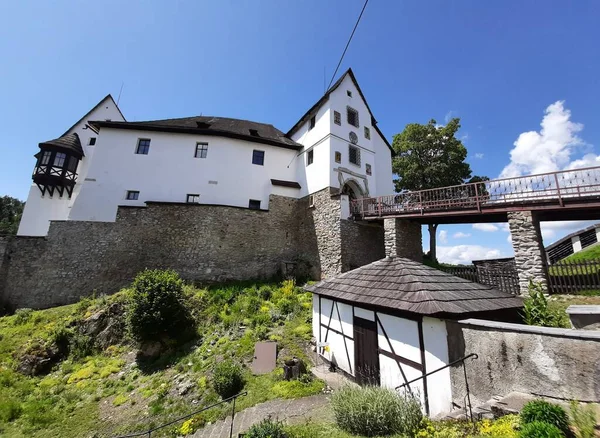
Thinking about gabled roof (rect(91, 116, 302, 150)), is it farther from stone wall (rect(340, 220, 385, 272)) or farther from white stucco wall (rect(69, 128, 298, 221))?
stone wall (rect(340, 220, 385, 272))

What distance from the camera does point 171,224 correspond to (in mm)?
16594

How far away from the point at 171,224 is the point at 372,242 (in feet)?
44.7

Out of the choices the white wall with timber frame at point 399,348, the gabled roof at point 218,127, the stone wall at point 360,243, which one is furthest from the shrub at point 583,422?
the gabled roof at point 218,127

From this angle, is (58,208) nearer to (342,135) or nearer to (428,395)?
(342,135)

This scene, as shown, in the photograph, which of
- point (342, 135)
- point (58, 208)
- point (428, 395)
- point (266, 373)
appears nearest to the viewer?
point (428, 395)

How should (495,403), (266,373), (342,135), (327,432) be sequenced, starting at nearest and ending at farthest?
(495,403)
(327,432)
(266,373)
(342,135)

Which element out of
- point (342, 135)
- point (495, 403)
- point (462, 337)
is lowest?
point (495, 403)

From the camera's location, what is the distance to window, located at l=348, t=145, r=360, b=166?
62.5 feet

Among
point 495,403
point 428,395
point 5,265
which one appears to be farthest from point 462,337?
point 5,265

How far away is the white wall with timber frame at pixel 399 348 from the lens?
521 cm

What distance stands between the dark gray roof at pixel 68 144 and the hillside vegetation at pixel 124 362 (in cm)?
1382

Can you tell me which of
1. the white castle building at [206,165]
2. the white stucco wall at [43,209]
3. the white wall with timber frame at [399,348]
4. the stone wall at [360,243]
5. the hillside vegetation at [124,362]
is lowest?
the hillside vegetation at [124,362]

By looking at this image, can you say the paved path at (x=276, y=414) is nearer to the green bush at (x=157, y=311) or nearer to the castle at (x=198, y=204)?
the green bush at (x=157, y=311)

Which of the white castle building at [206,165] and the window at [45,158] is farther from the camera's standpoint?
the window at [45,158]
